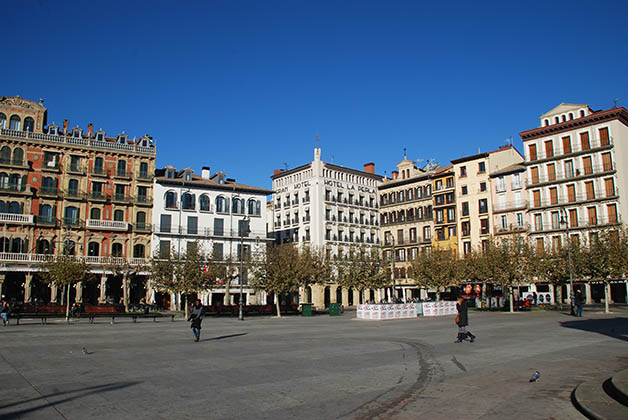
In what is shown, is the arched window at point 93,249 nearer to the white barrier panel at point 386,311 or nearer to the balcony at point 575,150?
the white barrier panel at point 386,311

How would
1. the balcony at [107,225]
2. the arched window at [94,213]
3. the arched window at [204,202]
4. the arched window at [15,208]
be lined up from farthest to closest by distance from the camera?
the arched window at [204,202], the arched window at [94,213], the balcony at [107,225], the arched window at [15,208]

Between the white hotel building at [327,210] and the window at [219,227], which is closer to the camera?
the window at [219,227]

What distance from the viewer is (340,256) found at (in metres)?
75.6

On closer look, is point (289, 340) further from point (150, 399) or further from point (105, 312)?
point (105, 312)

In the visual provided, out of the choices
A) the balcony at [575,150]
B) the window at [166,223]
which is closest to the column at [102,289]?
the window at [166,223]

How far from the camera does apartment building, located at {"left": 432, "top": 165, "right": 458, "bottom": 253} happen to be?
74.3 metres

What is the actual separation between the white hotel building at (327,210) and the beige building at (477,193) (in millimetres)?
15256

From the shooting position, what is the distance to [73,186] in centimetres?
5816

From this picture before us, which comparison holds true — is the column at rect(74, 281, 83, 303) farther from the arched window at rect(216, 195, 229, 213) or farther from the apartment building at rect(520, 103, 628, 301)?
the apartment building at rect(520, 103, 628, 301)

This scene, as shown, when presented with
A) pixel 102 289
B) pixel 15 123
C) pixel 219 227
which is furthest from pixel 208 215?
pixel 15 123

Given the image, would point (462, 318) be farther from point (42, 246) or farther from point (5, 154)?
point (5, 154)

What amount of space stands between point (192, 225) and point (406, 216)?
34.3 m

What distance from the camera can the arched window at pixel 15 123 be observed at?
56.3 m

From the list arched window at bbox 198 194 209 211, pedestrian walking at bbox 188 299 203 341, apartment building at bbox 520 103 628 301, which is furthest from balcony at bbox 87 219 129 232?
apartment building at bbox 520 103 628 301
